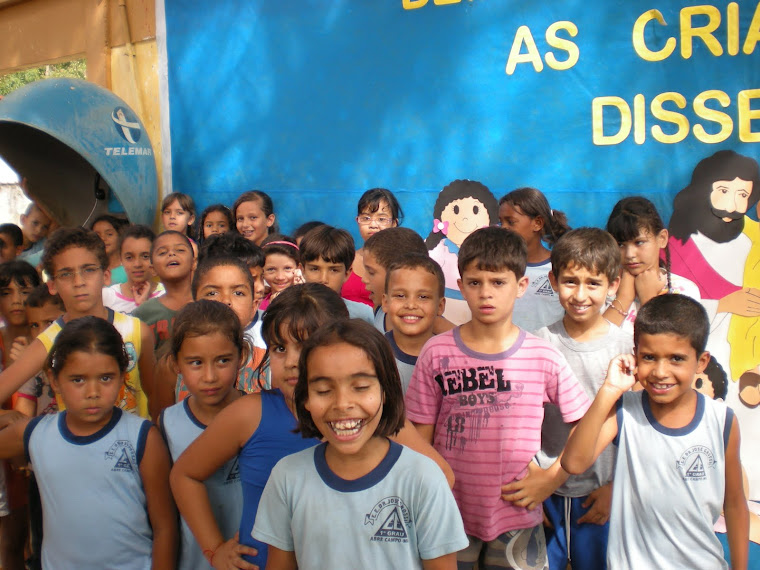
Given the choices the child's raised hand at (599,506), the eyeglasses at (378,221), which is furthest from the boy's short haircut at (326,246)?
the child's raised hand at (599,506)

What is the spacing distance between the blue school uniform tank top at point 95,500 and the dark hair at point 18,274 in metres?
1.51

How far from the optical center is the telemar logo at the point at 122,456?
89.4 inches

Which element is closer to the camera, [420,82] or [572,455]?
[572,455]

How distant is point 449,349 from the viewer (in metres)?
2.42

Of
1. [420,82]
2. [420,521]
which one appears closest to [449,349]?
[420,521]

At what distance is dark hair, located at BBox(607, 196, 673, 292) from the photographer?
10.7ft

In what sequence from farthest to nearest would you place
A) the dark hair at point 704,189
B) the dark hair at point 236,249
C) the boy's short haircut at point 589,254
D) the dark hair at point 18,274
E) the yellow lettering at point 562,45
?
the yellow lettering at point 562,45 < the dark hair at point 236,249 < the dark hair at point 18,274 < the dark hair at point 704,189 < the boy's short haircut at point 589,254

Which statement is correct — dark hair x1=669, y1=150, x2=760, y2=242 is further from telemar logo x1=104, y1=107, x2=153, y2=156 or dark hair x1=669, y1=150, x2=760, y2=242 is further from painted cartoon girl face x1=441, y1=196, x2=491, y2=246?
telemar logo x1=104, y1=107, x2=153, y2=156

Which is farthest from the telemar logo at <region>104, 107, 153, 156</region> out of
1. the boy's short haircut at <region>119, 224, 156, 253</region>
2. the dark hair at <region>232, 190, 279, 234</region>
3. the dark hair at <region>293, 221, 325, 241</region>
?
the dark hair at <region>293, 221, 325, 241</region>

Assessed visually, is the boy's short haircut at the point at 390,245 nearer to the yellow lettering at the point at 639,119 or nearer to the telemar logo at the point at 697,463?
the yellow lettering at the point at 639,119

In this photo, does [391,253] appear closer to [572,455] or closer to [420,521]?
[572,455]

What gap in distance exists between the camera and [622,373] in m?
2.18

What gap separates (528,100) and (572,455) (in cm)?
230

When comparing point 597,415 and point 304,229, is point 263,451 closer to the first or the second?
point 597,415
